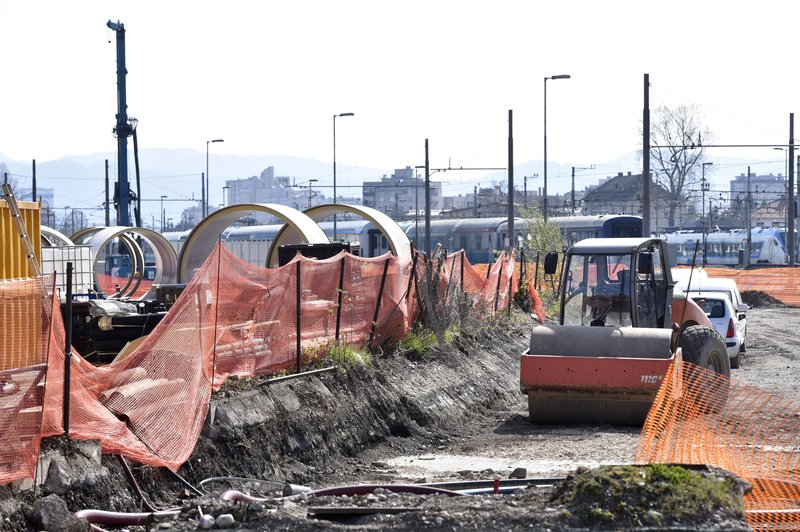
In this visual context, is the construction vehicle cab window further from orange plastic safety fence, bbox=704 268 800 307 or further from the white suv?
orange plastic safety fence, bbox=704 268 800 307

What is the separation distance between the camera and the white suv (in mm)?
22250

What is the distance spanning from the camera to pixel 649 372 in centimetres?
1394

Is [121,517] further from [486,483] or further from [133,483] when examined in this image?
[486,483]

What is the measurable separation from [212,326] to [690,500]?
251 inches

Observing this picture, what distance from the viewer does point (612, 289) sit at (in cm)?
1593

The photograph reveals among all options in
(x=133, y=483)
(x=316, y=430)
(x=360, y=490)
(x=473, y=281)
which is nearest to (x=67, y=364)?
(x=133, y=483)

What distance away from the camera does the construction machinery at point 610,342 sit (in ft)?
46.5

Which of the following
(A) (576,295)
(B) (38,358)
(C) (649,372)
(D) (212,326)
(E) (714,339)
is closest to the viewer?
(B) (38,358)

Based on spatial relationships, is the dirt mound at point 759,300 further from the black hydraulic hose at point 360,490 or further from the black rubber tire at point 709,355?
the black hydraulic hose at point 360,490

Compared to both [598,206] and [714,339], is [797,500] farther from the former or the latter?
[598,206]

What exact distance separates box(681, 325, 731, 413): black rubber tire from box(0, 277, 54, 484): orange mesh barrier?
8624 mm

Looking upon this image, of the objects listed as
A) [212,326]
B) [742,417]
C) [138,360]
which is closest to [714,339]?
[742,417]

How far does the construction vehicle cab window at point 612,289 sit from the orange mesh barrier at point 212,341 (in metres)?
3.02

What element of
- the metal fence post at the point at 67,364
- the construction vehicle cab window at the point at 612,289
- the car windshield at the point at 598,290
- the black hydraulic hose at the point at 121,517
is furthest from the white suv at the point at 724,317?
the black hydraulic hose at the point at 121,517
